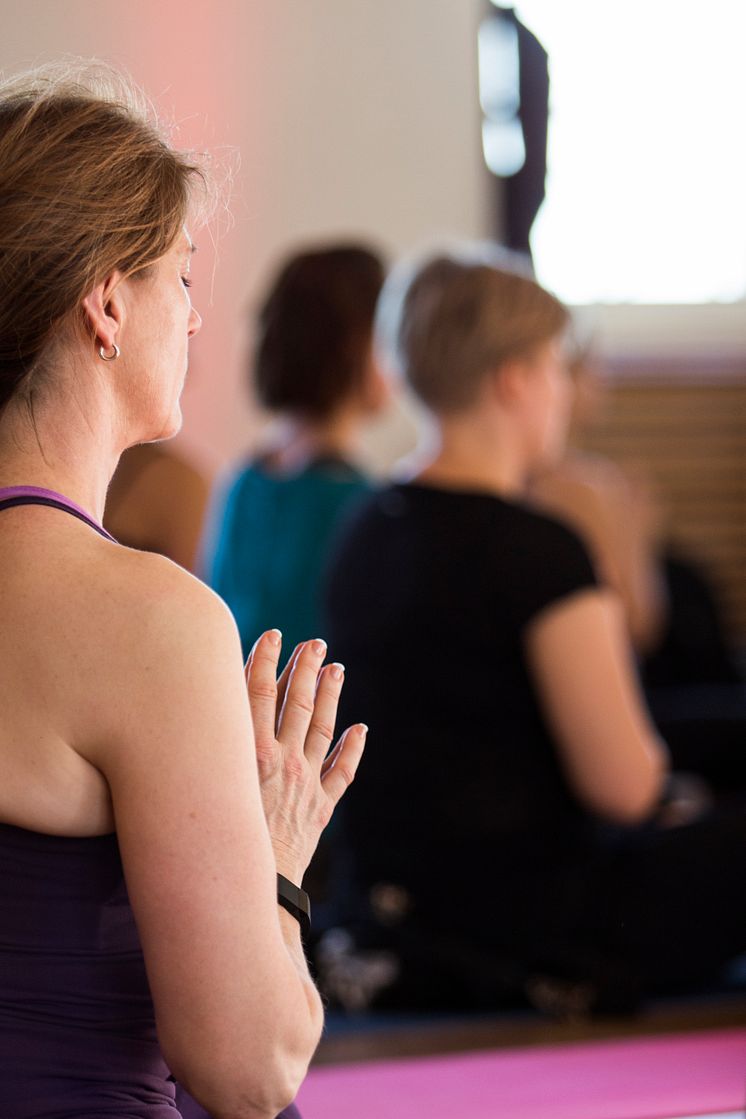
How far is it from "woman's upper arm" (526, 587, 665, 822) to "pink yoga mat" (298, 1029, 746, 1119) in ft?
1.11

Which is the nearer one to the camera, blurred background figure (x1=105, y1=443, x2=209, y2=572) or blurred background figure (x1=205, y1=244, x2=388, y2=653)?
blurred background figure (x1=105, y1=443, x2=209, y2=572)

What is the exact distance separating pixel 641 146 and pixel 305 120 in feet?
3.81

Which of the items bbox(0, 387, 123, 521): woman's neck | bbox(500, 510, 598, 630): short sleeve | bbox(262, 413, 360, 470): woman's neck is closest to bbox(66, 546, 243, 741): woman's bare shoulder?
bbox(0, 387, 123, 521): woman's neck

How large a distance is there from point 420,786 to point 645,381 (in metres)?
3.13

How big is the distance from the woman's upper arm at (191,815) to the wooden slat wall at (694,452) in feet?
13.5

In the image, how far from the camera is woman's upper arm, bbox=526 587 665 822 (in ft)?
6.40

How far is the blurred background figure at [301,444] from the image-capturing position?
263 centimetres

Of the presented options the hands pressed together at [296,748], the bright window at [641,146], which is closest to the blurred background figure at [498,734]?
the hands pressed together at [296,748]

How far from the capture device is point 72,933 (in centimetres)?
94

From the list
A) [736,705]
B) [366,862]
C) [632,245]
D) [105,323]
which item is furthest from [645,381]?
[105,323]

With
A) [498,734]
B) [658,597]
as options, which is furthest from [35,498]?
[658,597]

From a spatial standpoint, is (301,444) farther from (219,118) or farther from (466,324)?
(219,118)

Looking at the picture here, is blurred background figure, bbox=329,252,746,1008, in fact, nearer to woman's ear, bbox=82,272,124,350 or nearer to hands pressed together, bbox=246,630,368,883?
hands pressed together, bbox=246,630,368,883

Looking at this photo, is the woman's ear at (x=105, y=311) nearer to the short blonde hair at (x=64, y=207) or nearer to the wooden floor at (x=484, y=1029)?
the short blonde hair at (x=64, y=207)
